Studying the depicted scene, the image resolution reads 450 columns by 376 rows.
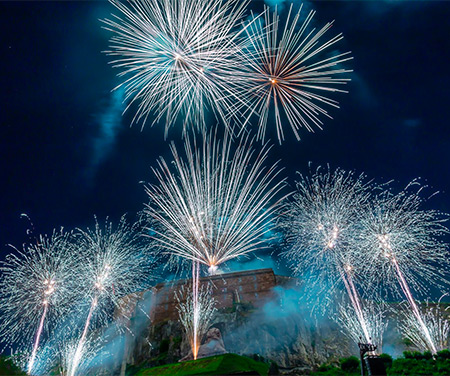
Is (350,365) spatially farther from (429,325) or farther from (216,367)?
(429,325)

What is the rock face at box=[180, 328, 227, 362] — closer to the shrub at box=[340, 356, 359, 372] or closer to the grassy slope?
the grassy slope

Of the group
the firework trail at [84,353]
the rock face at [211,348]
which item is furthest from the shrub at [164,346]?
the rock face at [211,348]

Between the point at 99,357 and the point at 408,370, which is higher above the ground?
the point at 99,357

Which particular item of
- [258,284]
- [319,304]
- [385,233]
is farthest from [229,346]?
[385,233]

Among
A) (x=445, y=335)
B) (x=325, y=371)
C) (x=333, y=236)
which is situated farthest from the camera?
(x=445, y=335)

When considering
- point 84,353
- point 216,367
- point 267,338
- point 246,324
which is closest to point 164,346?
point 246,324

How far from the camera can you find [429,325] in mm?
34250

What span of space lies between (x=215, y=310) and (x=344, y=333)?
15.9 metres

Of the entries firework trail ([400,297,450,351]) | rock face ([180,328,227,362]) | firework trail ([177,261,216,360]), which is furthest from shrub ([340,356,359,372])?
firework trail ([177,261,216,360])

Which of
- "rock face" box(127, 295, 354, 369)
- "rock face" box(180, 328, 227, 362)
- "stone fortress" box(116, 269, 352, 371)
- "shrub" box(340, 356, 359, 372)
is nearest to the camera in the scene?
"shrub" box(340, 356, 359, 372)

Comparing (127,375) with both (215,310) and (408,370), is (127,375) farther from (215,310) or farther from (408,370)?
(408,370)

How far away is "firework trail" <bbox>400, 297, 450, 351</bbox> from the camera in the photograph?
29.1 m

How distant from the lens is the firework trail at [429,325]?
29.1 m

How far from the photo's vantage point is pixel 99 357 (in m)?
38.3
